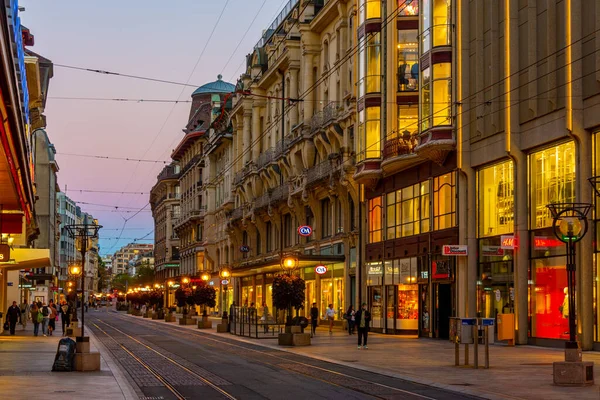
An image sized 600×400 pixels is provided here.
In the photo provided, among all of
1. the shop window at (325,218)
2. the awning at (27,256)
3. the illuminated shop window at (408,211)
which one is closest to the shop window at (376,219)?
the illuminated shop window at (408,211)

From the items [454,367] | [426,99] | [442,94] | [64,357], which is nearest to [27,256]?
[426,99]

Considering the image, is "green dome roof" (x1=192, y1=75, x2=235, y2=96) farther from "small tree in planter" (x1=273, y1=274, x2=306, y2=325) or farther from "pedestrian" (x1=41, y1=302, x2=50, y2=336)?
"small tree in planter" (x1=273, y1=274, x2=306, y2=325)

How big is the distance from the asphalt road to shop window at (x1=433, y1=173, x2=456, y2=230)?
11.8 metres

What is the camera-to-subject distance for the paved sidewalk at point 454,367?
2036 cm

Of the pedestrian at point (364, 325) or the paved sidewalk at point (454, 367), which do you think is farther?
the pedestrian at point (364, 325)

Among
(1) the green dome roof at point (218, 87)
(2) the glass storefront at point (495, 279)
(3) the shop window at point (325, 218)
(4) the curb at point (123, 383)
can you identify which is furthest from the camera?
(1) the green dome roof at point (218, 87)

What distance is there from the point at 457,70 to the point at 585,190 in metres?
10.8

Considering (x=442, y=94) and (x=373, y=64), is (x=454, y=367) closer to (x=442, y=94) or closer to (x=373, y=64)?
(x=442, y=94)

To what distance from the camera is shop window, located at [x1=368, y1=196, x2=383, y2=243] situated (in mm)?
52781

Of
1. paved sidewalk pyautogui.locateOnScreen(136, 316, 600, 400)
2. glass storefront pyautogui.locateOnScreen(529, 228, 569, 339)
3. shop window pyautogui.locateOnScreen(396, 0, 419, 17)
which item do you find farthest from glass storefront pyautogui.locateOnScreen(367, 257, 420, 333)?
shop window pyautogui.locateOnScreen(396, 0, 419, 17)

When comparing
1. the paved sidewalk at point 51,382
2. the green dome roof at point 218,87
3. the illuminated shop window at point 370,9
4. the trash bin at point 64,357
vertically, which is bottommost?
the paved sidewalk at point 51,382

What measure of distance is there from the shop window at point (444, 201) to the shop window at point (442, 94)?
2.52 metres

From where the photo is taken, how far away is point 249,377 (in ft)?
79.3

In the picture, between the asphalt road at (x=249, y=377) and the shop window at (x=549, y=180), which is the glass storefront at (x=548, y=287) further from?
the asphalt road at (x=249, y=377)
